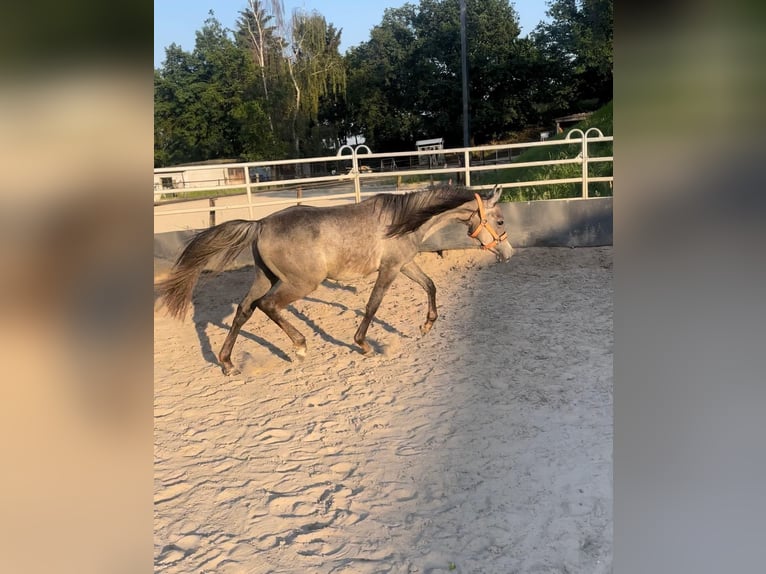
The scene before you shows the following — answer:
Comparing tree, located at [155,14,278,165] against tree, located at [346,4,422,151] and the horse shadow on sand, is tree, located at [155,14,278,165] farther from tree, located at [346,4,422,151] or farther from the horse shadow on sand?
the horse shadow on sand

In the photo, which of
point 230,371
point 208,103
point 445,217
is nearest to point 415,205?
point 445,217

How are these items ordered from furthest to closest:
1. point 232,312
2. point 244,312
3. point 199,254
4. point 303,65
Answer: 1. point 303,65
2. point 232,312
3. point 244,312
4. point 199,254

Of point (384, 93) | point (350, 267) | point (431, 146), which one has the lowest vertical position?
point (350, 267)

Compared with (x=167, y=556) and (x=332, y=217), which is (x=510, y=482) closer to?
(x=167, y=556)

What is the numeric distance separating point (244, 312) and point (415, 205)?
170cm

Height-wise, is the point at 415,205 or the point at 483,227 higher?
the point at 415,205

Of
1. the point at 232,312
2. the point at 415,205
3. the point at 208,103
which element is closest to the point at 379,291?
the point at 415,205

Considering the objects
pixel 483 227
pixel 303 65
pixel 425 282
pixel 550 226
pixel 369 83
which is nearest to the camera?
pixel 483 227

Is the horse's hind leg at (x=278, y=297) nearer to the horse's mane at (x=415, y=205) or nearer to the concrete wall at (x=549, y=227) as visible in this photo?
the horse's mane at (x=415, y=205)

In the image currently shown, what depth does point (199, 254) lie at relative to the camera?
458 cm

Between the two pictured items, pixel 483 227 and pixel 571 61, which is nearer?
pixel 483 227

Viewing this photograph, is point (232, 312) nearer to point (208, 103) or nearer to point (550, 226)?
point (550, 226)
